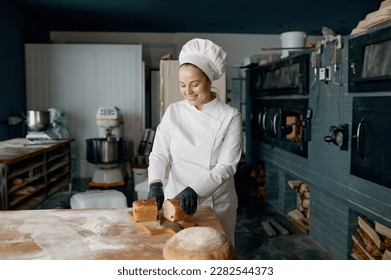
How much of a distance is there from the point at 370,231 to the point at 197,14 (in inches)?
170

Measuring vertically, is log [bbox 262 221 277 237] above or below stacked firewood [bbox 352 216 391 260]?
below

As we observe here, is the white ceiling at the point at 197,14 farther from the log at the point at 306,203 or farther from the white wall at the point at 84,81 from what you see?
the log at the point at 306,203

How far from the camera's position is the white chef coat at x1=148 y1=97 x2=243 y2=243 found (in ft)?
6.17

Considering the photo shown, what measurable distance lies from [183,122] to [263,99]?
332 cm

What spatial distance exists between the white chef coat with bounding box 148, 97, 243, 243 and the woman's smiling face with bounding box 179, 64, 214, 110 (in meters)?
0.12

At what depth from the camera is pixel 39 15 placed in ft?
20.3

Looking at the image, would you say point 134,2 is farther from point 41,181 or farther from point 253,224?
point 253,224

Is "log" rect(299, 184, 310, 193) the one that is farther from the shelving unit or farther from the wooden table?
the wooden table

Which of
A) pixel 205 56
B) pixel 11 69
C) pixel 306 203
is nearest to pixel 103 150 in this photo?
pixel 11 69

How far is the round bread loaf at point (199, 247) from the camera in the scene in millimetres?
1104

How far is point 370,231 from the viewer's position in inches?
114

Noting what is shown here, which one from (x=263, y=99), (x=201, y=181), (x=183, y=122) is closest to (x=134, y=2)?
(x=263, y=99)

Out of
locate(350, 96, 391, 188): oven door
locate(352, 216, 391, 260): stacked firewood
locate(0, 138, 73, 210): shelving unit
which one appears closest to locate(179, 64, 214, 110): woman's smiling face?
locate(350, 96, 391, 188): oven door

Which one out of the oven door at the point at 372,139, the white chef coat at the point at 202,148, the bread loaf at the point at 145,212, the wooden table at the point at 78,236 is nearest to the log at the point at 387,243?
the oven door at the point at 372,139
